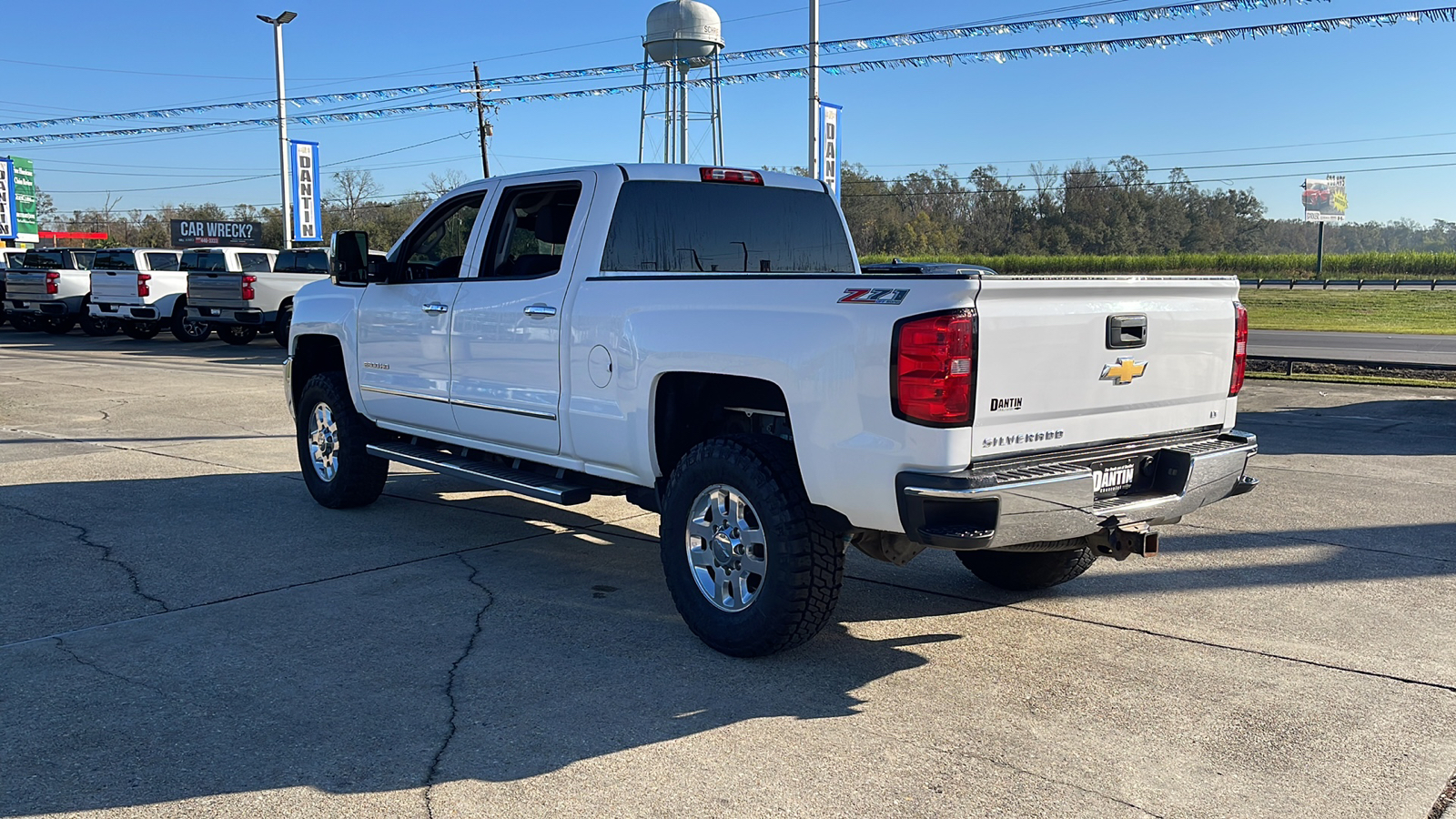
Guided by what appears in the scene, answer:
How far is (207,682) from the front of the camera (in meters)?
4.39

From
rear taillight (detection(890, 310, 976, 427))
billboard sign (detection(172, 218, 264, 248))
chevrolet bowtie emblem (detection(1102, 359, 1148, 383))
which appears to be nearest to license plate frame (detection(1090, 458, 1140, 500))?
chevrolet bowtie emblem (detection(1102, 359, 1148, 383))

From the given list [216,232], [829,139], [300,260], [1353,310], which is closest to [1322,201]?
[1353,310]

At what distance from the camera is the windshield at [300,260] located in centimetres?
2322

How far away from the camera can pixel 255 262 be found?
23812 millimetres

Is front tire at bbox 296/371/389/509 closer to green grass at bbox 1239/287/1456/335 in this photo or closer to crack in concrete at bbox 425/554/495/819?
crack in concrete at bbox 425/554/495/819

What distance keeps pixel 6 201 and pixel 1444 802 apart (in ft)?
212

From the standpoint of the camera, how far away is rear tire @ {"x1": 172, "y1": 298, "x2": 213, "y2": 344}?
976 inches

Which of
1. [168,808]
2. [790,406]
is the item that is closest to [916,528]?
[790,406]

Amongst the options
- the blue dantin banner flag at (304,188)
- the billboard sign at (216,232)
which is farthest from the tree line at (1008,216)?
the blue dantin banner flag at (304,188)

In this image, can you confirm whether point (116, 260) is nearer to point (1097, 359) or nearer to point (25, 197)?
point (1097, 359)

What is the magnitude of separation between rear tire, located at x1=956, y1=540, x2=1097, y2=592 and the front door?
121 inches

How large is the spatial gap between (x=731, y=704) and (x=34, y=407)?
12.3 meters

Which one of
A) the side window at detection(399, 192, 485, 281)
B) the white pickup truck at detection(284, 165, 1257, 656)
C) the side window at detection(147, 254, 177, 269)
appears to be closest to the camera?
the white pickup truck at detection(284, 165, 1257, 656)

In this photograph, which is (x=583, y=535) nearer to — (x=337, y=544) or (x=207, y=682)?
(x=337, y=544)
